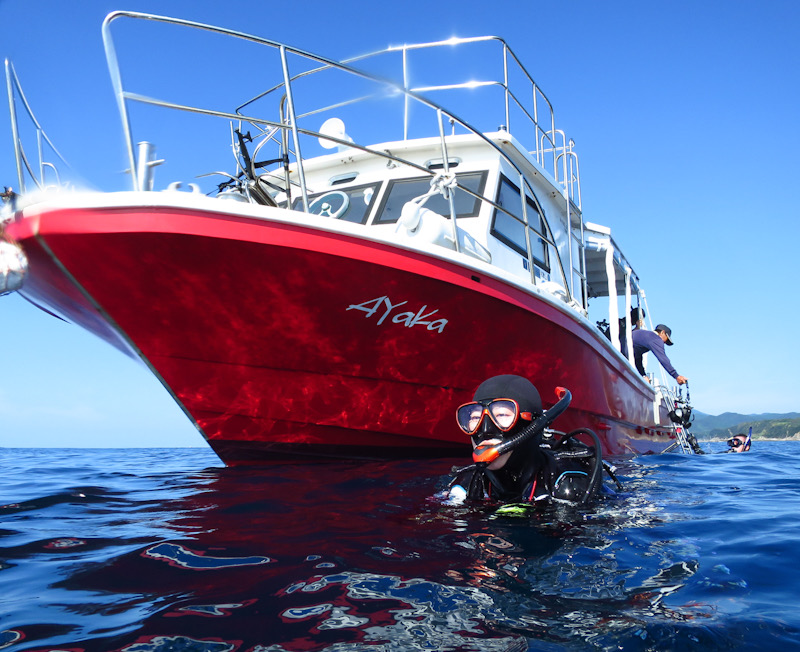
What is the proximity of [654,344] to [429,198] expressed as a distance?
5121mm

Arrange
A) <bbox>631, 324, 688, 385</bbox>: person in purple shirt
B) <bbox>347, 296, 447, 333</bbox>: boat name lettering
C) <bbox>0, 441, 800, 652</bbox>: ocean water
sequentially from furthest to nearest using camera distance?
<bbox>631, 324, 688, 385</bbox>: person in purple shirt → <bbox>347, 296, 447, 333</bbox>: boat name lettering → <bbox>0, 441, 800, 652</bbox>: ocean water

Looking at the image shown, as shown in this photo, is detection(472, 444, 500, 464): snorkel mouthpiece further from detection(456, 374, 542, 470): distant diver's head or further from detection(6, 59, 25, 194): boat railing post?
detection(6, 59, 25, 194): boat railing post

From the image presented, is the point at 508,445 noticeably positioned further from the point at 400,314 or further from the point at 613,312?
the point at 613,312

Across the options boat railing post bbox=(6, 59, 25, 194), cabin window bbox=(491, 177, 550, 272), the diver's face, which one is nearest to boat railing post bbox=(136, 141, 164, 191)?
boat railing post bbox=(6, 59, 25, 194)

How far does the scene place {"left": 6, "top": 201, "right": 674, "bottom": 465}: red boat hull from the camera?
3578 mm

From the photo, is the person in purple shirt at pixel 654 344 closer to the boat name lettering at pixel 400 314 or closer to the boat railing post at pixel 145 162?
the boat name lettering at pixel 400 314

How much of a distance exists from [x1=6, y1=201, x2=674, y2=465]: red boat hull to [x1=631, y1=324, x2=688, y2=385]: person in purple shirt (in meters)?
4.16

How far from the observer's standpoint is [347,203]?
19.2 ft

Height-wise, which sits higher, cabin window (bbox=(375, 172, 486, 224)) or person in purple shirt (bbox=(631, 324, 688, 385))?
cabin window (bbox=(375, 172, 486, 224))

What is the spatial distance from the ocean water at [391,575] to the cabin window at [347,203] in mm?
3128

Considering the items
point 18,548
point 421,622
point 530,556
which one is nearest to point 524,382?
point 530,556

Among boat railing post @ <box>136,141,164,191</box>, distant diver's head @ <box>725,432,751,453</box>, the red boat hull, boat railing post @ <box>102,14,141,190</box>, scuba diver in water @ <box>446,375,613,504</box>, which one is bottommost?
distant diver's head @ <box>725,432,751,453</box>

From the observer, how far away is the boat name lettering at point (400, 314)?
13.1 feet

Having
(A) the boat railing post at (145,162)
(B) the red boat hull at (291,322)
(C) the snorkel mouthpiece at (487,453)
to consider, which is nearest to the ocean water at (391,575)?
(C) the snorkel mouthpiece at (487,453)
